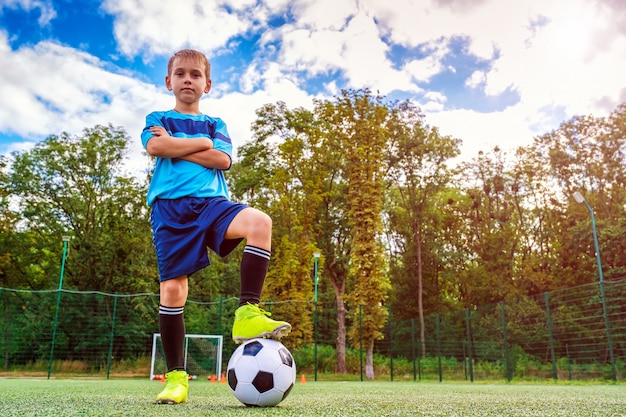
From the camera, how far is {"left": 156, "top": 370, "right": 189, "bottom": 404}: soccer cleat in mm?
2174

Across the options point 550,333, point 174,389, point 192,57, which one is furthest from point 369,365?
point 192,57

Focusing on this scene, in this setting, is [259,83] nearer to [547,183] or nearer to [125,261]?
[125,261]

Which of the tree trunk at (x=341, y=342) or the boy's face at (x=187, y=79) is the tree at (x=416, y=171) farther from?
the boy's face at (x=187, y=79)

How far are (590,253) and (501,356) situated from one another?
394 inches

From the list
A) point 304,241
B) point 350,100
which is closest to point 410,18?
point 350,100

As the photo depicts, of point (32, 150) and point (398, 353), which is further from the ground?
point (32, 150)

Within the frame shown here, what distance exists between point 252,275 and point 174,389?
0.64 metres

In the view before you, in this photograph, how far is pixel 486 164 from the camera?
2619cm

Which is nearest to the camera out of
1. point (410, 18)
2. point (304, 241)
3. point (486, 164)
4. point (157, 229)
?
point (157, 229)

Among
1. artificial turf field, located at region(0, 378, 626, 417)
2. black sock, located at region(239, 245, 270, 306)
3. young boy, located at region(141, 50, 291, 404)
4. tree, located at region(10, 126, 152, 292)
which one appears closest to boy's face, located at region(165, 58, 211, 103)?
young boy, located at region(141, 50, 291, 404)

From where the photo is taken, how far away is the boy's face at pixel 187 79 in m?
2.65

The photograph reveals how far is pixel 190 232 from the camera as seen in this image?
236 centimetres

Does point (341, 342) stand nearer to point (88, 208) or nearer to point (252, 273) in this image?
point (88, 208)

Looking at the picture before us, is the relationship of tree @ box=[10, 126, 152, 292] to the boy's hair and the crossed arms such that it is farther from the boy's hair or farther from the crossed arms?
the crossed arms
